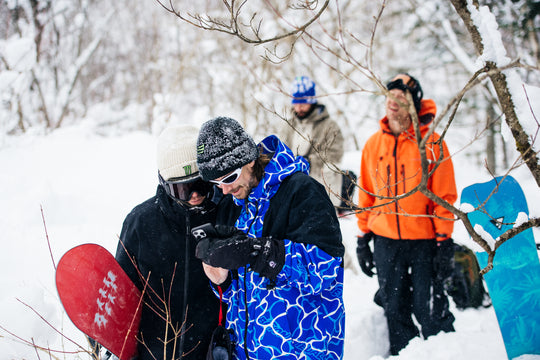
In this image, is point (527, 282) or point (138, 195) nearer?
point (527, 282)

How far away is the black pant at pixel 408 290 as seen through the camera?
2861mm

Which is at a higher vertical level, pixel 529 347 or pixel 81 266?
pixel 81 266

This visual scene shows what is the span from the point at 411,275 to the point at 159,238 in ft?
6.60

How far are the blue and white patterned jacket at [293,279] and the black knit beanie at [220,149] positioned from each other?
5.9 inches

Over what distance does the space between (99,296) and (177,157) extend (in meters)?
0.79

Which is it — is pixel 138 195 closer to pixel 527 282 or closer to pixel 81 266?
pixel 81 266

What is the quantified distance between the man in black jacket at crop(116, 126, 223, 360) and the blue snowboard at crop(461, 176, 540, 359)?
1671mm

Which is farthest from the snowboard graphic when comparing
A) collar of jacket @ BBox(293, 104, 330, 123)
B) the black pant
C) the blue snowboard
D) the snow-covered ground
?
collar of jacket @ BBox(293, 104, 330, 123)

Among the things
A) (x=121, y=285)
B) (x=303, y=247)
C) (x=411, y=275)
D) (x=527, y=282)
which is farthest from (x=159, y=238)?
(x=527, y=282)

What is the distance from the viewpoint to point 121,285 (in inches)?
77.9

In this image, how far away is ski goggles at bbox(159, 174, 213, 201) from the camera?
188cm

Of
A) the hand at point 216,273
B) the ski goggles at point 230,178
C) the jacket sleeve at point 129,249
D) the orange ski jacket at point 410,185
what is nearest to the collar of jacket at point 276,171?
the ski goggles at point 230,178

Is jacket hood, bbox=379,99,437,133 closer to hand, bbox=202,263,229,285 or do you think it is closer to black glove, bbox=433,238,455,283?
black glove, bbox=433,238,455,283

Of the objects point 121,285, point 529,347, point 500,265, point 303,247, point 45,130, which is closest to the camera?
point 303,247
